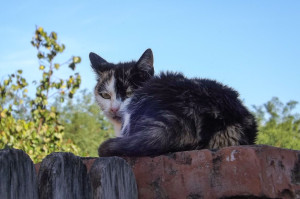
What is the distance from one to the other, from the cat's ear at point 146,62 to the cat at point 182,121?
1.13 m

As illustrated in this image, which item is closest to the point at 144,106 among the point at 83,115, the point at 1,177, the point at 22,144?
the point at 1,177

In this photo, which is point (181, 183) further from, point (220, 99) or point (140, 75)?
point (140, 75)

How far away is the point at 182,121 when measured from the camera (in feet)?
6.30

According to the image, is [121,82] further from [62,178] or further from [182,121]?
[62,178]

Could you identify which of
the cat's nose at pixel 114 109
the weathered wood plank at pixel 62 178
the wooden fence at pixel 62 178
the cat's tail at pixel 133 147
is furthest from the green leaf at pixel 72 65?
the weathered wood plank at pixel 62 178

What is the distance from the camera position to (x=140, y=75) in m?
3.39

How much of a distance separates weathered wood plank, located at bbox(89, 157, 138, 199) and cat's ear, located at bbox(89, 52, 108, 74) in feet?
7.26

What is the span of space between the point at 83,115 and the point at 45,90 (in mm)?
5589

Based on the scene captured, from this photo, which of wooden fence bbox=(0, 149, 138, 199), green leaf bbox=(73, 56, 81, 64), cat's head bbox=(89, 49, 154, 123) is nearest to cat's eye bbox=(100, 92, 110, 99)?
cat's head bbox=(89, 49, 154, 123)

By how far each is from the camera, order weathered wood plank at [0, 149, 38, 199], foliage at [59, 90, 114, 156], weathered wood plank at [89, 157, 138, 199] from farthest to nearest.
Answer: foliage at [59, 90, 114, 156]
weathered wood plank at [89, 157, 138, 199]
weathered wood plank at [0, 149, 38, 199]

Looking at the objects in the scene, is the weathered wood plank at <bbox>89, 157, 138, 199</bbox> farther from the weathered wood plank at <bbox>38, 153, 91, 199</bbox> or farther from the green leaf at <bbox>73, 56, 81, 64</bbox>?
the green leaf at <bbox>73, 56, 81, 64</bbox>

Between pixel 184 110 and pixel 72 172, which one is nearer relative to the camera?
pixel 72 172

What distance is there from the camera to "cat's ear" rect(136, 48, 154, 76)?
133 inches

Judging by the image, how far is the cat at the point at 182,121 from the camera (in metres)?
1.88
